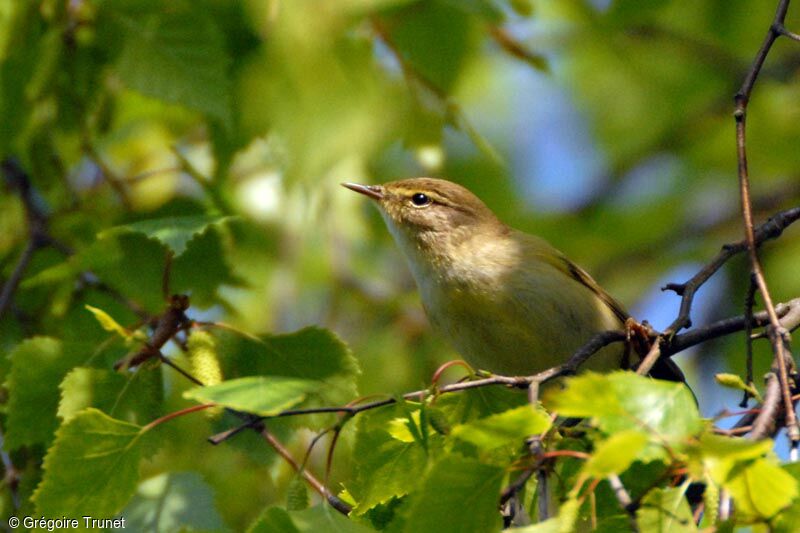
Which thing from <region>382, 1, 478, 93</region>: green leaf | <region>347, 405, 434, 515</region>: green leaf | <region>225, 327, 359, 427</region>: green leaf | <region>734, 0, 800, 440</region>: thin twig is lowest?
<region>347, 405, 434, 515</region>: green leaf

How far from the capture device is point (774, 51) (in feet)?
26.0

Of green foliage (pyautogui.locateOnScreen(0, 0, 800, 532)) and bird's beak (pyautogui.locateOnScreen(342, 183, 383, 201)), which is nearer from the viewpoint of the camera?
green foliage (pyautogui.locateOnScreen(0, 0, 800, 532))

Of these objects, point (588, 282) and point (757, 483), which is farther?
point (588, 282)

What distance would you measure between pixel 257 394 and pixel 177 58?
1.83 metres

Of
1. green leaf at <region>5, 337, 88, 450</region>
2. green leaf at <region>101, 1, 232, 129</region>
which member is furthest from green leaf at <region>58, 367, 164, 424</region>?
green leaf at <region>101, 1, 232, 129</region>

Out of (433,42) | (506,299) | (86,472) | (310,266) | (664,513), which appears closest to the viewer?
(664,513)

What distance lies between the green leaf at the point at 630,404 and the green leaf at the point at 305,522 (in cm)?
60

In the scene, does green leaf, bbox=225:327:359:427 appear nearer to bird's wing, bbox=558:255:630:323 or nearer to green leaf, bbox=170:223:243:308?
green leaf, bbox=170:223:243:308

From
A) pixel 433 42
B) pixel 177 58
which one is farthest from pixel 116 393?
pixel 433 42

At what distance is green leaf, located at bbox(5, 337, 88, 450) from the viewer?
9.76ft

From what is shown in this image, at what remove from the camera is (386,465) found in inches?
93.5

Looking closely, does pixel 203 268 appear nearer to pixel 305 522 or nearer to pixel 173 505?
pixel 173 505

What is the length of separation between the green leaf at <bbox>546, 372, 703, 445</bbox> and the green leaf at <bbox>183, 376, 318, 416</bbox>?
0.55 metres

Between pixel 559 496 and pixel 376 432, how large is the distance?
488 mm
